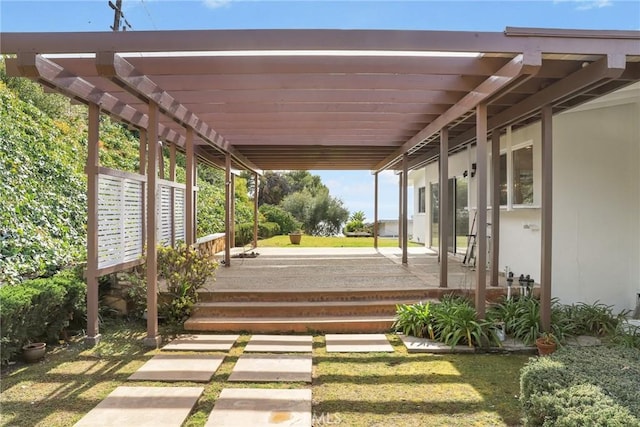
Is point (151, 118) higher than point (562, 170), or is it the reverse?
point (151, 118)

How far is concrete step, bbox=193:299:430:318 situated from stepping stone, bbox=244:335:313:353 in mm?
561

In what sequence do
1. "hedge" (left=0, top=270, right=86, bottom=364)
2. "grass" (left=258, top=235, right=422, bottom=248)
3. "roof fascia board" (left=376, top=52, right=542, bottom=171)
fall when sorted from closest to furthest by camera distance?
"roof fascia board" (left=376, top=52, right=542, bottom=171) < "hedge" (left=0, top=270, right=86, bottom=364) < "grass" (left=258, top=235, right=422, bottom=248)

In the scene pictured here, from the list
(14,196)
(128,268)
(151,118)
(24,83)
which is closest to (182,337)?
(128,268)

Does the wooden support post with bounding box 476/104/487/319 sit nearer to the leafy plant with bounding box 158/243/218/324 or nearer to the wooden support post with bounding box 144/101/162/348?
the leafy plant with bounding box 158/243/218/324

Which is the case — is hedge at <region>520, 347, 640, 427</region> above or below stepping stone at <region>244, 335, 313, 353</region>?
above

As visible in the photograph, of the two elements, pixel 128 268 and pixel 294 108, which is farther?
pixel 294 108

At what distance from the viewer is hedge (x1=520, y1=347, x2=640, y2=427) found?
2.27 metres

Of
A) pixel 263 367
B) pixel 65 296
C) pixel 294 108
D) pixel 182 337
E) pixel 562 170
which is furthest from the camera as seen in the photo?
pixel 562 170

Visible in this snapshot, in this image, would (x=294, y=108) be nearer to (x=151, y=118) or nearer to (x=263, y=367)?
(x=151, y=118)

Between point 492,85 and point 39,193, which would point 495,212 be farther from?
point 39,193

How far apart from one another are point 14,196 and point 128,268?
191 centimetres

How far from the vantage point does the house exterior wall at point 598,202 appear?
19.6ft

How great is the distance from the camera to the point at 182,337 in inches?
208

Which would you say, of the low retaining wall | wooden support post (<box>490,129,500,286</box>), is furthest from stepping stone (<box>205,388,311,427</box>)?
the low retaining wall
